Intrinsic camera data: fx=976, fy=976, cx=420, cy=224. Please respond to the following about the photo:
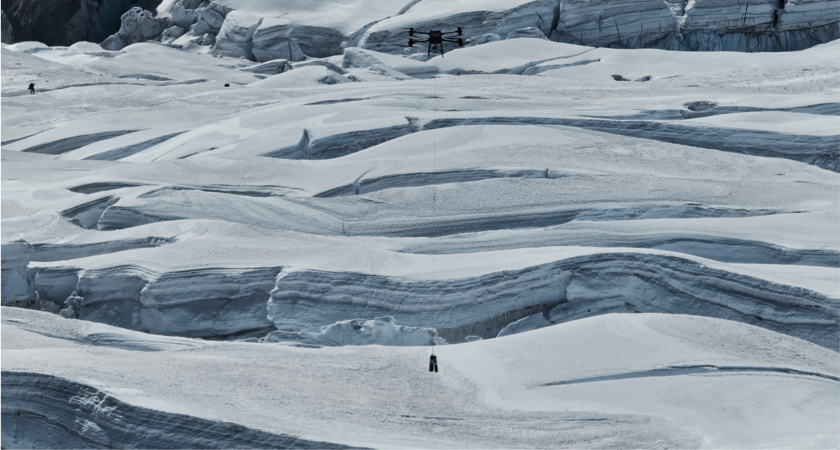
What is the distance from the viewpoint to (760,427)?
5711 mm

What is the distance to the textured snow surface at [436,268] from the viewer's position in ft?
19.3

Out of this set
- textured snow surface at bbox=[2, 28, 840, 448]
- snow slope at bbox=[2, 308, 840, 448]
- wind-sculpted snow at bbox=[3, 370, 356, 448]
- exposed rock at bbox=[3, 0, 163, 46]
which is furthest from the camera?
exposed rock at bbox=[3, 0, 163, 46]

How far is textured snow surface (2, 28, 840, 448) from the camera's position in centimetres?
588

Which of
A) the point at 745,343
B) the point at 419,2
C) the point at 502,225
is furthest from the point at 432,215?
the point at 419,2

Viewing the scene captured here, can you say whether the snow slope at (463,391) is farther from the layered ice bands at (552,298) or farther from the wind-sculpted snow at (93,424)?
the layered ice bands at (552,298)

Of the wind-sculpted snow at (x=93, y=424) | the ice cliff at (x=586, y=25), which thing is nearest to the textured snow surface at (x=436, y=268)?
the wind-sculpted snow at (x=93, y=424)

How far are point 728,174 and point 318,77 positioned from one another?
8868 mm

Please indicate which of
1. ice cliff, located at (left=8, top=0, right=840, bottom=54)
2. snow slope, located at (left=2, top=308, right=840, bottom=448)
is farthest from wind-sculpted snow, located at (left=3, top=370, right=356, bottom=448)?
ice cliff, located at (left=8, top=0, right=840, bottom=54)

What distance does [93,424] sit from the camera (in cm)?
568

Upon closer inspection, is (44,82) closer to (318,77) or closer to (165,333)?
(318,77)

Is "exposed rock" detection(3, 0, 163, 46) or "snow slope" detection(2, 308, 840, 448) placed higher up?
"exposed rock" detection(3, 0, 163, 46)

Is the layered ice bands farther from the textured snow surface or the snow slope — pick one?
the snow slope

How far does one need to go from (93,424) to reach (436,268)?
3.34 m

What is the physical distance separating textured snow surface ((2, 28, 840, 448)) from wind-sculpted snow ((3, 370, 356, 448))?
2 centimetres
